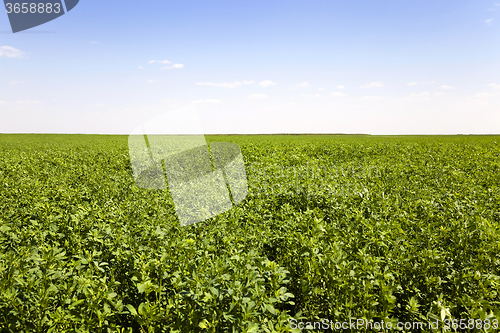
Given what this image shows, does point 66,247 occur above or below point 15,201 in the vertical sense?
below

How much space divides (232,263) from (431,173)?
927cm

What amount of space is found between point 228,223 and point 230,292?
2528mm

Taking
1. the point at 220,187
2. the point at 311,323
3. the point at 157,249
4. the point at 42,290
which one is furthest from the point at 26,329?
the point at 220,187

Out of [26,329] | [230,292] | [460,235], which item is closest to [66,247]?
[26,329]

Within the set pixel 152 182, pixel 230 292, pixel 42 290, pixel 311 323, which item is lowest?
pixel 311 323

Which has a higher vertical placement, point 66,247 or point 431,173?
point 66,247

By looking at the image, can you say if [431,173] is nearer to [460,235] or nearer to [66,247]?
[460,235]

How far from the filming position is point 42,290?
2.29 m

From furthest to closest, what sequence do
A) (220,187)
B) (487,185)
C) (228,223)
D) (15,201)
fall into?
(487,185)
(220,187)
(15,201)
(228,223)

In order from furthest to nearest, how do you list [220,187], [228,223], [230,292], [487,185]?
1. [487,185]
2. [220,187]
3. [228,223]
4. [230,292]

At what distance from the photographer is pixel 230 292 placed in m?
2.26

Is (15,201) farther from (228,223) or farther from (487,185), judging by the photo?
(487,185)

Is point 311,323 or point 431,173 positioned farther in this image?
point 431,173

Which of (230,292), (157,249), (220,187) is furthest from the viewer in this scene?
(220,187)
